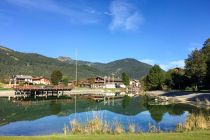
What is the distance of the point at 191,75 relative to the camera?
261 feet

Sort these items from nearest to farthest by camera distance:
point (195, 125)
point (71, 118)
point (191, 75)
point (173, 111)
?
point (195, 125) → point (71, 118) → point (173, 111) → point (191, 75)

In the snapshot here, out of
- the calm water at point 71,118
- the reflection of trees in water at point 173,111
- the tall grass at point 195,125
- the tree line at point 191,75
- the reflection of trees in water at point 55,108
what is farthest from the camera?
the tree line at point 191,75

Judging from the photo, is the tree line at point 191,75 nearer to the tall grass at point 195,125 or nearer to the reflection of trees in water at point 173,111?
the reflection of trees in water at point 173,111

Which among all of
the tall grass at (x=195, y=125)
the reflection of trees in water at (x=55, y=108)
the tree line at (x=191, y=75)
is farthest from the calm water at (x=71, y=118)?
the tree line at (x=191, y=75)

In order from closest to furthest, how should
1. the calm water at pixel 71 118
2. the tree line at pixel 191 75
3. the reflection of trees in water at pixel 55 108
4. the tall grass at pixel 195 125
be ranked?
1. the tall grass at pixel 195 125
2. the calm water at pixel 71 118
3. the reflection of trees in water at pixel 55 108
4. the tree line at pixel 191 75

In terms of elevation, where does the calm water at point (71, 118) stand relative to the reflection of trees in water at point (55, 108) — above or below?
below

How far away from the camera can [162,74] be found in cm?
11675

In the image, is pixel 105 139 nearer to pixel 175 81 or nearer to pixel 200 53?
pixel 200 53

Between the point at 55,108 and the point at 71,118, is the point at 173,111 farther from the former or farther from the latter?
the point at 55,108

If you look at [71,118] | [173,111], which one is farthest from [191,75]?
[71,118]

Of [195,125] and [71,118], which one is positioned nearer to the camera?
[195,125]

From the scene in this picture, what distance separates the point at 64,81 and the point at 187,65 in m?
74.3

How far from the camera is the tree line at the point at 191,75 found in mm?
75500

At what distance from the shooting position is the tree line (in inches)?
2972
